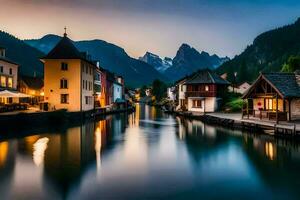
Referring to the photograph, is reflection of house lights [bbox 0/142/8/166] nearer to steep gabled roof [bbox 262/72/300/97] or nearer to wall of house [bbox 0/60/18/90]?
steep gabled roof [bbox 262/72/300/97]

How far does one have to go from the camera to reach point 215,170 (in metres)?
20.4

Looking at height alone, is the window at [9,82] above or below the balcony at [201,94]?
above

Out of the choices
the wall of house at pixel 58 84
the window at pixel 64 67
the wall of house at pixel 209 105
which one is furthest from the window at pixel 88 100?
the wall of house at pixel 209 105

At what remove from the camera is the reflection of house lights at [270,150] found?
24.2 metres

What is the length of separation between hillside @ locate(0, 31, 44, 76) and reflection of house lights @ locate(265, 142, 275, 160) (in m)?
142

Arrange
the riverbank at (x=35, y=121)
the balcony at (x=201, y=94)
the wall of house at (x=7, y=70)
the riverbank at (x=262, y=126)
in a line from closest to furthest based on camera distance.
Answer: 1. the riverbank at (x=262, y=126)
2. the riverbank at (x=35, y=121)
3. the wall of house at (x=7, y=70)
4. the balcony at (x=201, y=94)

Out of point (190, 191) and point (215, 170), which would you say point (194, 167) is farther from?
point (190, 191)

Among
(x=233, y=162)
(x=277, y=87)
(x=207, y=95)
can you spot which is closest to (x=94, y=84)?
(x=207, y=95)

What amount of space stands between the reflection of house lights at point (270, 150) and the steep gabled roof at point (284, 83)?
8.38m

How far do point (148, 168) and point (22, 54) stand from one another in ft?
554

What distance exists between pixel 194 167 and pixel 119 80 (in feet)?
287

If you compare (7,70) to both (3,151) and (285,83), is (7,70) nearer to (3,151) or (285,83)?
(3,151)

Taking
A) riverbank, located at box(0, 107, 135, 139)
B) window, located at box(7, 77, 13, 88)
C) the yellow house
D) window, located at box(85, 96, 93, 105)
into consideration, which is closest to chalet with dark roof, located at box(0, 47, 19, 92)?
window, located at box(7, 77, 13, 88)

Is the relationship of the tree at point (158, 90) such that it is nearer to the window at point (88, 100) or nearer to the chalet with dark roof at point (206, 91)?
the chalet with dark roof at point (206, 91)
